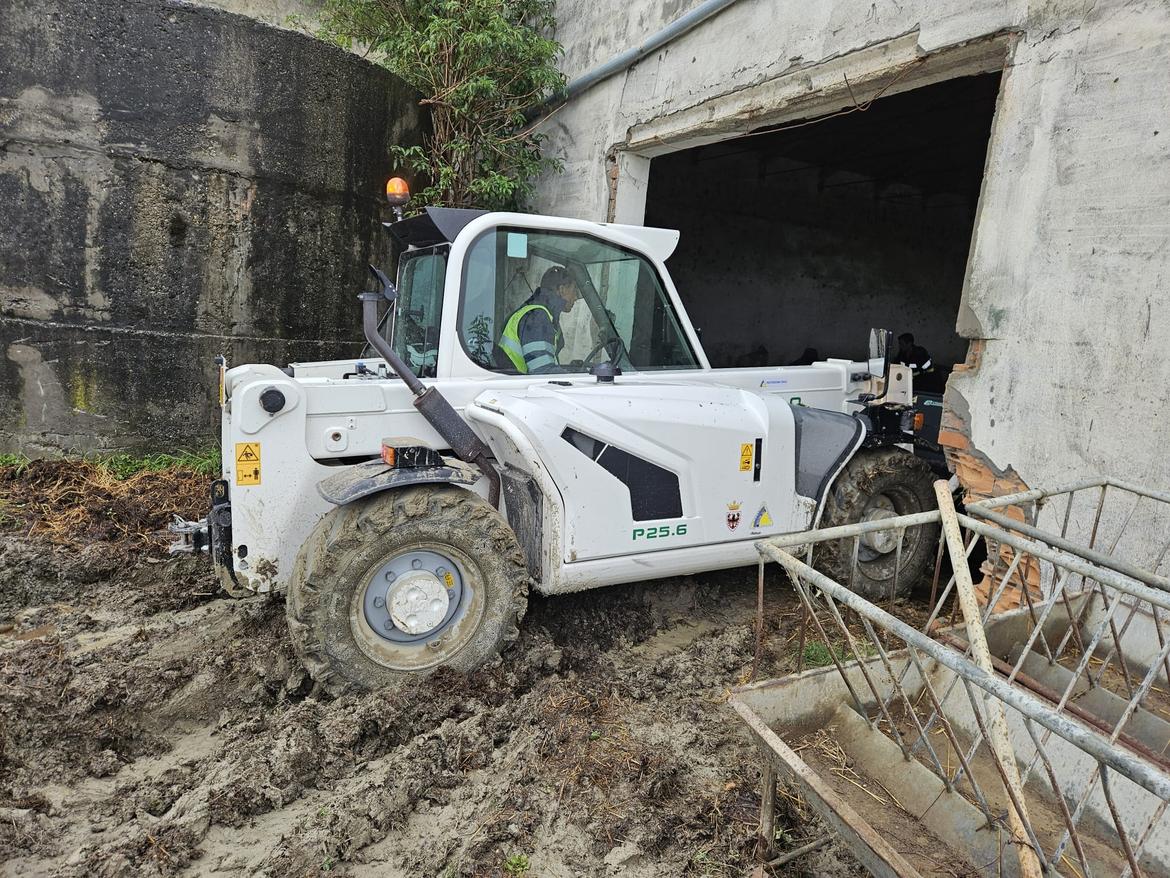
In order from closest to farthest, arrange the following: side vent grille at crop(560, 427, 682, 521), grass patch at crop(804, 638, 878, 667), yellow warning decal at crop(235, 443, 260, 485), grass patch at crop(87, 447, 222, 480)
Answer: yellow warning decal at crop(235, 443, 260, 485), side vent grille at crop(560, 427, 682, 521), grass patch at crop(804, 638, 878, 667), grass patch at crop(87, 447, 222, 480)

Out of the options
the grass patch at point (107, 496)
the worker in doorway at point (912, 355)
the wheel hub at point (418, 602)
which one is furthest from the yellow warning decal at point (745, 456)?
the grass patch at point (107, 496)

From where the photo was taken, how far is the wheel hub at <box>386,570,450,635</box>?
3.38 metres

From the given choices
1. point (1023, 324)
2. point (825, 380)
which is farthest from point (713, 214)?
point (1023, 324)

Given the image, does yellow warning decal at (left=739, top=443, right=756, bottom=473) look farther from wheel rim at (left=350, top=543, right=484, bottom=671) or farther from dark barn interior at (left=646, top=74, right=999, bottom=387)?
dark barn interior at (left=646, top=74, right=999, bottom=387)

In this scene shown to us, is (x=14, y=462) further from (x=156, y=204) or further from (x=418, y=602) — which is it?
(x=418, y=602)

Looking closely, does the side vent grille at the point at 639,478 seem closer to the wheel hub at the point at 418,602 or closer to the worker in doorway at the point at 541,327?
the worker in doorway at the point at 541,327

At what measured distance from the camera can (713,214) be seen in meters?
12.8

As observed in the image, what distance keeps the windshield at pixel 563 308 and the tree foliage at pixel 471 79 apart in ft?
11.4

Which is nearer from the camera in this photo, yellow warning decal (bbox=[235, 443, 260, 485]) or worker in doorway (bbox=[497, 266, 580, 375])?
yellow warning decal (bbox=[235, 443, 260, 485])

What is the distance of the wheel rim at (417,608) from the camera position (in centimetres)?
337

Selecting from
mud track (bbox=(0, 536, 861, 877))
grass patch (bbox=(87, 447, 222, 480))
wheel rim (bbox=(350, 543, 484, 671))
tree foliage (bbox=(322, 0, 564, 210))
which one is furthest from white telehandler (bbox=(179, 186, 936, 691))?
tree foliage (bbox=(322, 0, 564, 210))

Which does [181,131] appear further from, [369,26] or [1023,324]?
[1023,324]

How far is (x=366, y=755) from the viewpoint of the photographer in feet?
9.89

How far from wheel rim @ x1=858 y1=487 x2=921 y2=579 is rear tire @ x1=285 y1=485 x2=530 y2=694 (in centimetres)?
235
